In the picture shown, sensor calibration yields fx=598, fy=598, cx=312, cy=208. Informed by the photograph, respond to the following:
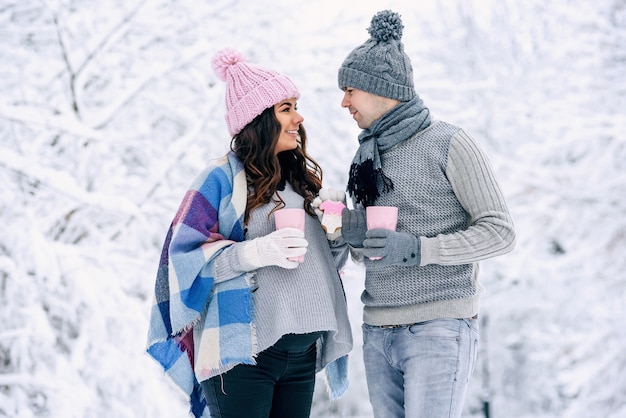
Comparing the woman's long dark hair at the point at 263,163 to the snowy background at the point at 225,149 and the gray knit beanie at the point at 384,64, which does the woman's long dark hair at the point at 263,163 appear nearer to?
the gray knit beanie at the point at 384,64

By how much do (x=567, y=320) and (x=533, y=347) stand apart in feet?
1.47

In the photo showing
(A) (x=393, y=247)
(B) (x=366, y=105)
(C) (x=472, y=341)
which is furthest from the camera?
(B) (x=366, y=105)

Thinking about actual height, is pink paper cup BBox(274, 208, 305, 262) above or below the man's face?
below

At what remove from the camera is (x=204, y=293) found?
184cm

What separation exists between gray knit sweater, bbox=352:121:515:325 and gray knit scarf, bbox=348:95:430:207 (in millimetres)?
25

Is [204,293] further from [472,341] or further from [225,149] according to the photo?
[225,149]

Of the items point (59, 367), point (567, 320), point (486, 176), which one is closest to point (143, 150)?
point (59, 367)

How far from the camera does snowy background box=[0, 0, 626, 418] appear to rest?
3.47 meters

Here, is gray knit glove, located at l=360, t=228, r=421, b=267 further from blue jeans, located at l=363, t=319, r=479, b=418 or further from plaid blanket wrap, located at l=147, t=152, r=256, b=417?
plaid blanket wrap, located at l=147, t=152, r=256, b=417

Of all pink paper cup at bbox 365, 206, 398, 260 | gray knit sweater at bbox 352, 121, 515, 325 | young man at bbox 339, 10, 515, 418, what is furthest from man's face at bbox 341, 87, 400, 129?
pink paper cup at bbox 365, 206, 398, 260

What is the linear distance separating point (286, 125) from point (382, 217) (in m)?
0.52

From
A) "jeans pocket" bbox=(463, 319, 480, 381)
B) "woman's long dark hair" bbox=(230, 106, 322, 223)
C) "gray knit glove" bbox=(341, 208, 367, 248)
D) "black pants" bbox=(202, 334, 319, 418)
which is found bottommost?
"black pants" bbox=(202, 334, 319, 418)

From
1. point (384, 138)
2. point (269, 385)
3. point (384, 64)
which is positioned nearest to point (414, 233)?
point (384, 138)

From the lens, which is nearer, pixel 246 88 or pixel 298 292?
pixel 298 292
